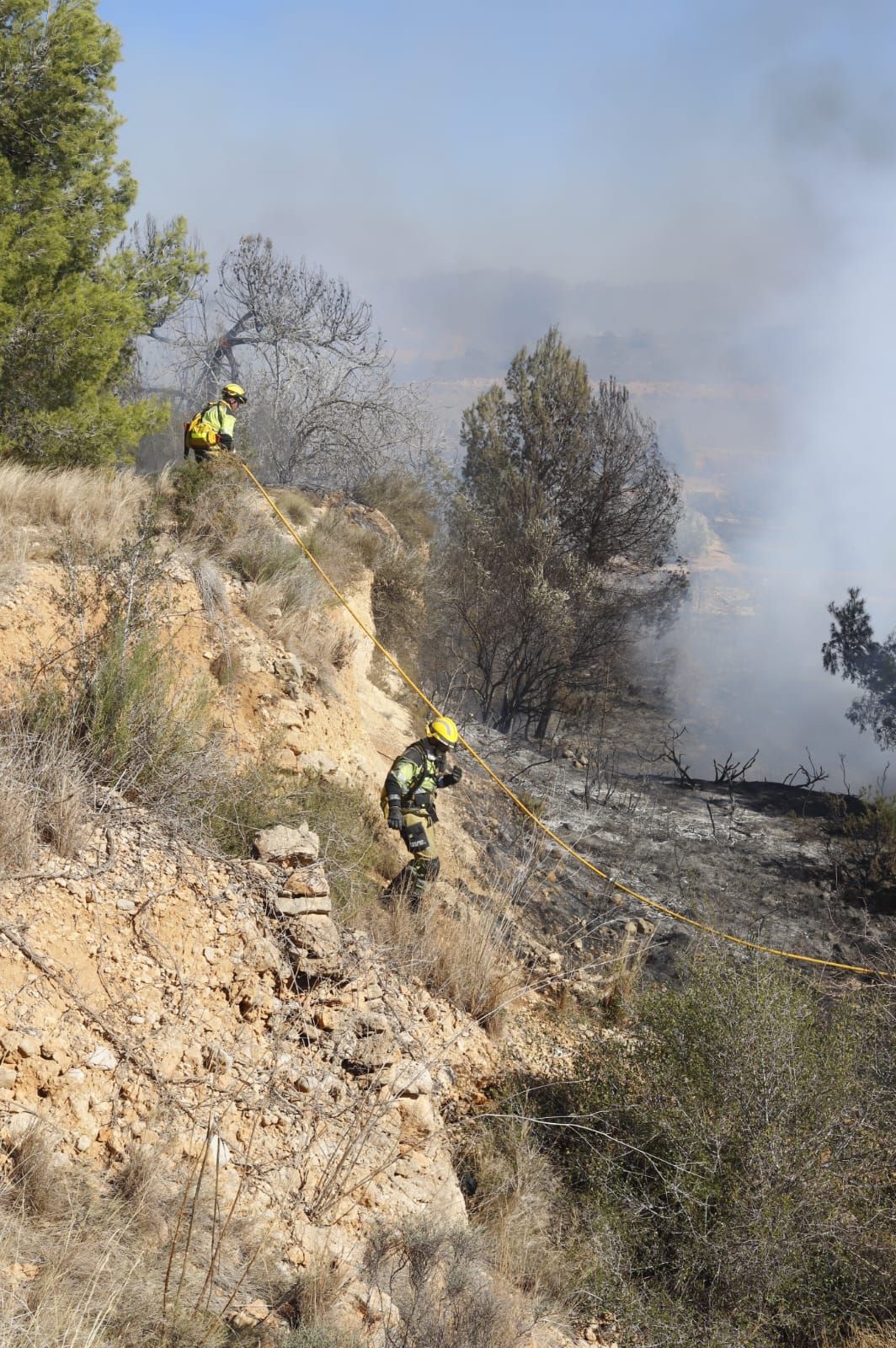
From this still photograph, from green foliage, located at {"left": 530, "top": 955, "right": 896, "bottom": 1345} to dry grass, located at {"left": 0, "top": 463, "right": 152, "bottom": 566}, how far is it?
16.2ft

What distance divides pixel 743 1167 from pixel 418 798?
323cm

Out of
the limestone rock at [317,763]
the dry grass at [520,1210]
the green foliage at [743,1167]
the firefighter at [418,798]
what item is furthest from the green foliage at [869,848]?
the dry grass at [520,1210]

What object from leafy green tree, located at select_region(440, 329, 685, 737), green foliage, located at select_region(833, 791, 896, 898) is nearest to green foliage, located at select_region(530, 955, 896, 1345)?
green foliage, located at select_region(833, 791, 896, 898)

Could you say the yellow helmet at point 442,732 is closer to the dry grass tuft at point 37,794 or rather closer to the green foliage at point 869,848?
the dry grass tuft at point 37,794

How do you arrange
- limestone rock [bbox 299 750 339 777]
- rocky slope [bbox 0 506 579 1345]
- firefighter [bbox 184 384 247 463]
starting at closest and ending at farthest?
rocky slope [bbox 0 506 579 1345] → limestone rock [bbox 299 750 339 777] → firefighter [bbox 184 384 247 463]

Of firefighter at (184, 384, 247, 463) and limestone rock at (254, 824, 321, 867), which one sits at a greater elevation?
firefighter at (184, 384, 247, 463)

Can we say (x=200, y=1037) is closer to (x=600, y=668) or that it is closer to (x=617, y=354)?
(x=600, y=668)

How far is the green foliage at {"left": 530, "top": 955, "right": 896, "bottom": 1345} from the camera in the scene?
388 centimetres

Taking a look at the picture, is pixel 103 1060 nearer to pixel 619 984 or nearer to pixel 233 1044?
pixel 233 1044

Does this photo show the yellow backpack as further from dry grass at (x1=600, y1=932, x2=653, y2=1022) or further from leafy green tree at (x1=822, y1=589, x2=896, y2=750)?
leafy green tree at (x1=822, y1=589, x2=896, y2=750)

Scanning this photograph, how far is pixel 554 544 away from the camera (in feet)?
62.4

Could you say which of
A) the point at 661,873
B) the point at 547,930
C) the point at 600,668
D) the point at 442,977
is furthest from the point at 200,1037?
the point at 600,668

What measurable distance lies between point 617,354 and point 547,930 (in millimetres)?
202916

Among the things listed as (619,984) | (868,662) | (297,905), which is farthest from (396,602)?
(868,662)
